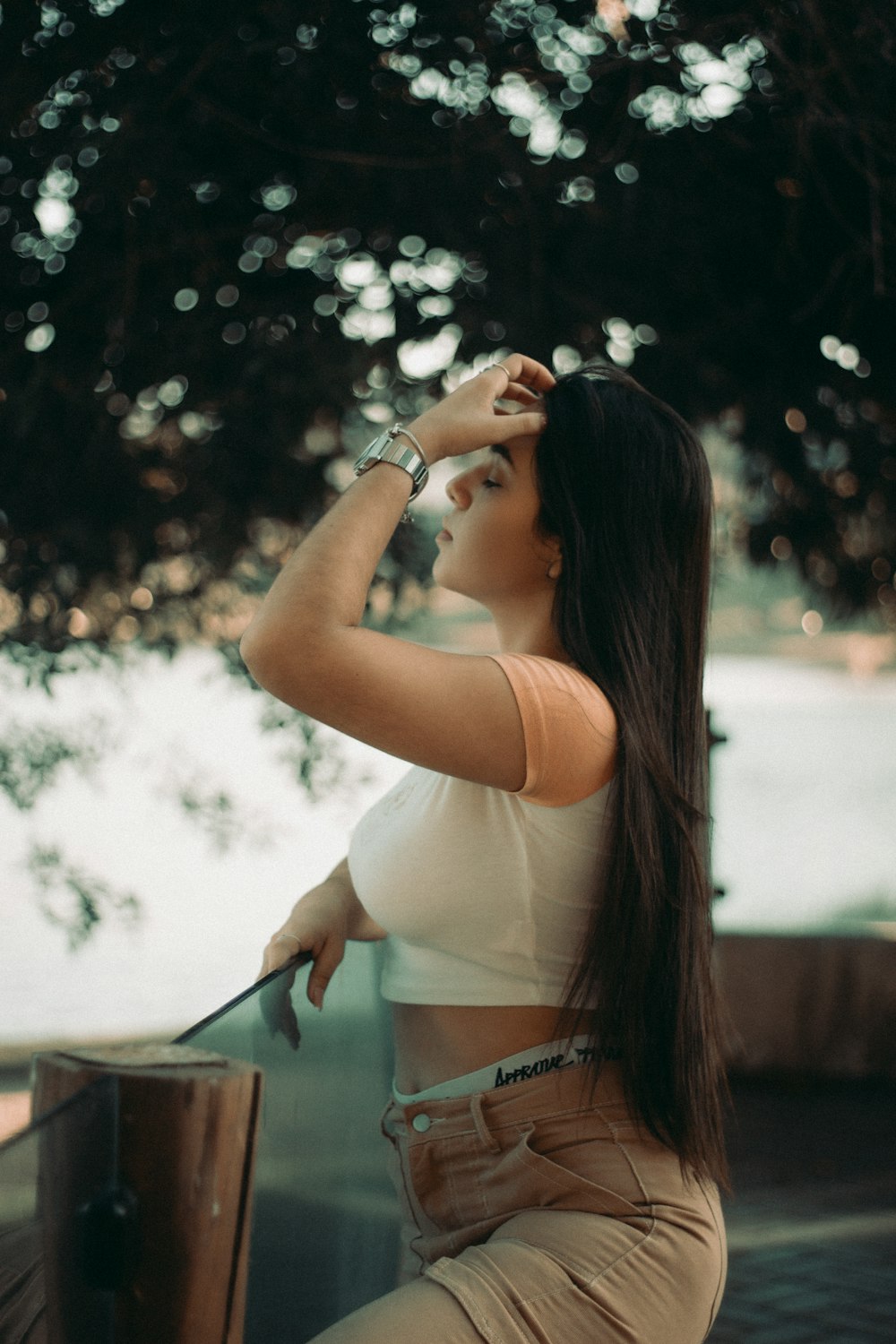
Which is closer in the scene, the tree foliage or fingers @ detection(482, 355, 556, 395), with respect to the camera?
fingers @ detection(482, 355, 556, 395)

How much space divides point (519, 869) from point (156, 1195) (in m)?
0.66

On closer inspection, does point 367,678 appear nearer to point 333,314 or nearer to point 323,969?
point 323,969

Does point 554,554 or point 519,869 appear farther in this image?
point 554,554

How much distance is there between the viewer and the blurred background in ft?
11.3

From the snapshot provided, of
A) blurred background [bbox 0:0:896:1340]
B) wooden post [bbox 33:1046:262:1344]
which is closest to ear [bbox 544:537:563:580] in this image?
wooden post [bbox 33:1046:262:1344]

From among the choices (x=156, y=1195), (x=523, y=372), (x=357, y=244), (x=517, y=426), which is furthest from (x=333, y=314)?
(x=156, y=1195)

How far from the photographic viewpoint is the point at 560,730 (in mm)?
1677

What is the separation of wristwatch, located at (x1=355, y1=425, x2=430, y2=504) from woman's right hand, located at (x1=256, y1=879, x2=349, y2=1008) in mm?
717

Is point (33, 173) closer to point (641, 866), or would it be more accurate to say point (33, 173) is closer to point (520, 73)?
point (520, 73)

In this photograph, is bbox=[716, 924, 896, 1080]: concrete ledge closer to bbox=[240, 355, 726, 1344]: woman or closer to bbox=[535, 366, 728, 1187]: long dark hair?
bbox=[535, 366, 728, 1187]: long dark hair

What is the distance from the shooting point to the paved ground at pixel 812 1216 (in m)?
4.14

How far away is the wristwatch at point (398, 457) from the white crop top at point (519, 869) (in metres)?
0.33

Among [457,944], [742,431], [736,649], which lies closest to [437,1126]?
[457,944]

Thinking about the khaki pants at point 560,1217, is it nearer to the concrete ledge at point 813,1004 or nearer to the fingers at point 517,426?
the fingers at point 517,426
